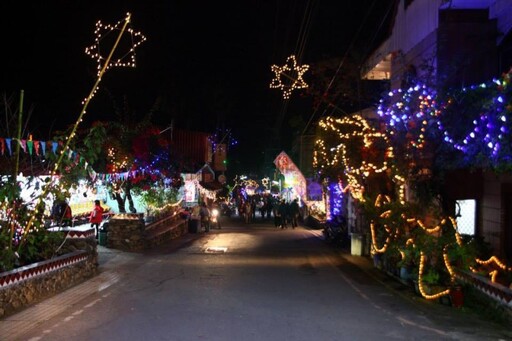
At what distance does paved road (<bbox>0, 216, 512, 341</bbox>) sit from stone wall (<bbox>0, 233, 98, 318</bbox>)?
1.00ft

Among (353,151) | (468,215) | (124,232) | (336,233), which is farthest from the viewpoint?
(336,233)

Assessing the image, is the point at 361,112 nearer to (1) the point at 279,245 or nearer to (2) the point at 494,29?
(1) the point at 279,245

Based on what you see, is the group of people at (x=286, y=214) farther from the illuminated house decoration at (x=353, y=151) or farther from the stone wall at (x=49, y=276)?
the stone wall at (x=49, y=276)

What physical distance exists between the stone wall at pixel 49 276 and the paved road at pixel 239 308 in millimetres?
304

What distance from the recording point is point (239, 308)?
958 cm

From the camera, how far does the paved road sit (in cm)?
794

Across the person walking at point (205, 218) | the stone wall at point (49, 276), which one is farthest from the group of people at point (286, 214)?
the stone wall at point (49, 276)

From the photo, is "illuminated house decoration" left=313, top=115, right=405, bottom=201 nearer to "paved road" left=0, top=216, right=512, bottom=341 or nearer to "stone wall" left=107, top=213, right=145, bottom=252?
"paved road" left=0, top=216, right=512, bottom=341

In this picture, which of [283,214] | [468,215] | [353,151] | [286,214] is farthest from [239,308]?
[286,214]

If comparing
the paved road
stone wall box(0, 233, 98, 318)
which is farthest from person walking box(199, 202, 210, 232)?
stone wall box(0, 233, 98, 318)

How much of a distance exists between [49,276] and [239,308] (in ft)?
13.6

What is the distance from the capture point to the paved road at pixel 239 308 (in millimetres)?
7941

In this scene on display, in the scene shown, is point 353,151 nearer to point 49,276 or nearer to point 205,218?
point 49,276

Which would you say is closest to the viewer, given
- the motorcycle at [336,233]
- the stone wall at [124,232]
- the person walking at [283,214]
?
the stone wall at [124,232]
